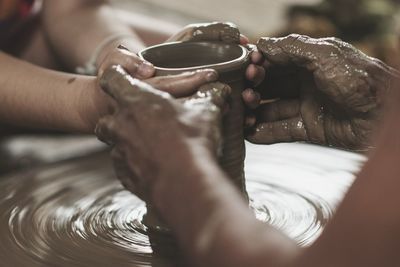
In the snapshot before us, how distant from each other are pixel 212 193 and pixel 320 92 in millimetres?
570

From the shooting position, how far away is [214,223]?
90cm

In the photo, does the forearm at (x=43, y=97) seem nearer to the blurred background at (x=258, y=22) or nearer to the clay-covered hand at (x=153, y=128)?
the blurred background at (x=258, y=22)

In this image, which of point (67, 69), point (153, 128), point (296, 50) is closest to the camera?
point (153, 128)

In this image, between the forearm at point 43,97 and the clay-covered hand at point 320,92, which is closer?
the clay-covered hand at point 320,92

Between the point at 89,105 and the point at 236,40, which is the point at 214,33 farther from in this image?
the point at 89,105

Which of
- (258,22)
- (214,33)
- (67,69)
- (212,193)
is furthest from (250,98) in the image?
(258,22)

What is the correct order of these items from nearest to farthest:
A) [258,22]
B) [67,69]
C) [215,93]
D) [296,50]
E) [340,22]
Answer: [215,93] < [296,50] < [67,69] < [340,22] < [258,22]

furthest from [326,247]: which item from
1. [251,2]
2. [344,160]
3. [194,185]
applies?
[251,2]

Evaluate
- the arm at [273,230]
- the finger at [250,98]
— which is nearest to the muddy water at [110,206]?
the finger at [250,98]

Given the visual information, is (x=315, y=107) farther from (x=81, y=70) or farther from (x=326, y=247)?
(x=81, y=70)

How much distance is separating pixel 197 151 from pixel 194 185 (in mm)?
57

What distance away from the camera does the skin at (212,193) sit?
81 cm

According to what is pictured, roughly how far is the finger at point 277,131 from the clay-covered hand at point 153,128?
0.34m

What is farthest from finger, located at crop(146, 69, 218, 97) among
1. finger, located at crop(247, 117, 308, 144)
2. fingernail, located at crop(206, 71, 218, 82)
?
finger, located at crop(247, 117, 308, 144)
